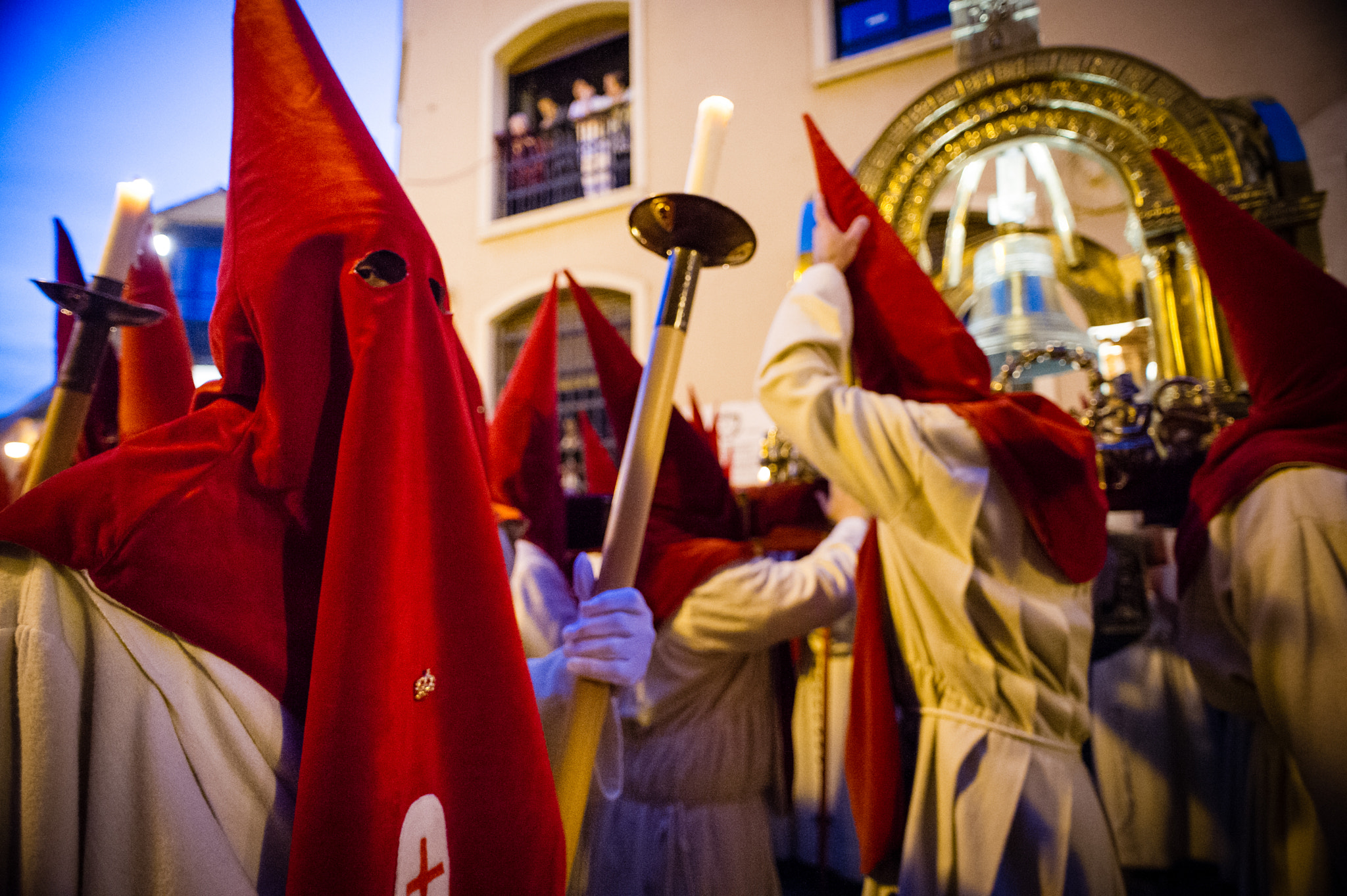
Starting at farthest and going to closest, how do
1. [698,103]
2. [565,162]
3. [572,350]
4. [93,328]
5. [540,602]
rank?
[565,162] < [572,350] < [698,103] < [540,602] < [93,328]

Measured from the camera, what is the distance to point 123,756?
0.52m

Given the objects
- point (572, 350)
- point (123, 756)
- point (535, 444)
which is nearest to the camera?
point (123, 756)

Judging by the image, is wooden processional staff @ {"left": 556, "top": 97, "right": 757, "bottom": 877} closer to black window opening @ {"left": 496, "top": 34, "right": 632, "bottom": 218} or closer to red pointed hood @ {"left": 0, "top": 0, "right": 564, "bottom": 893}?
red pointed hood @ {"left": 0, "top": 0, "right": 564, "bottom": 893}

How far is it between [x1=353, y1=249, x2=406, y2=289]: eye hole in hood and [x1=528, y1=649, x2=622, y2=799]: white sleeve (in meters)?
0.58

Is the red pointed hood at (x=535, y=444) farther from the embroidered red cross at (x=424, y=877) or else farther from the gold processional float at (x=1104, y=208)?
the embroidered red cross at (x=424, y=877)

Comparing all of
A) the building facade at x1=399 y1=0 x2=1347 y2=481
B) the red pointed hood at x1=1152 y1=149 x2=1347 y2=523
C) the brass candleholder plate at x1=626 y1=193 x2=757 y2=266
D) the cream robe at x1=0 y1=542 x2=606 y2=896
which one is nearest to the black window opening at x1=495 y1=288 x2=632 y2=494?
the building facade at x1=399 y1=0 x2=1347 y2=481

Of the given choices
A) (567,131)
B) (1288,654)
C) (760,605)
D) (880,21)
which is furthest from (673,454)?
(567,131)

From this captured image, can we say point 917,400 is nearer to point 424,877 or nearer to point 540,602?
point 540,602

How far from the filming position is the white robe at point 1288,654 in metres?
1.18

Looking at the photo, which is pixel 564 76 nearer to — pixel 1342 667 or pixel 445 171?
pixel 445 171

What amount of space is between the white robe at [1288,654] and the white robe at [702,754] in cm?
80

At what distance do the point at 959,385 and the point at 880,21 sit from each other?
467 centimetres

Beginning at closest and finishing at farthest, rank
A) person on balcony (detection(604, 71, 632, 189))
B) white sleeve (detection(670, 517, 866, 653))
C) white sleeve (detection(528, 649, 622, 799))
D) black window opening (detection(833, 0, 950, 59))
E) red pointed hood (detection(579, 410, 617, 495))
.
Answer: white sleeve (detection(528, 649, 622, 799)), white sleeve (detection(670, 517, 866, 653)), red pointed hood (detection(579, 410, 617, 495)), black window opening (detection(833, 0, 950, 59)), person on balcony (detection(604, 71, 632, 189))

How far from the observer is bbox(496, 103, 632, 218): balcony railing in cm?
604
